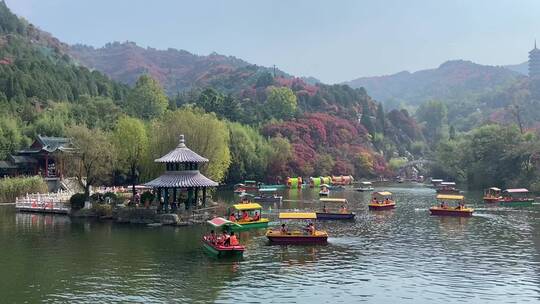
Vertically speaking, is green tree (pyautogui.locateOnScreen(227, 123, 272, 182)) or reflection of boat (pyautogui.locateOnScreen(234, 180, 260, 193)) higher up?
green tree (pyautogui.locateOnScreen(227, 123, 272, 182))

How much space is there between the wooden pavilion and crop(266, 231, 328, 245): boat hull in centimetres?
1492

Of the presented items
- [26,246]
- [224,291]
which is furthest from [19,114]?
[224,291]

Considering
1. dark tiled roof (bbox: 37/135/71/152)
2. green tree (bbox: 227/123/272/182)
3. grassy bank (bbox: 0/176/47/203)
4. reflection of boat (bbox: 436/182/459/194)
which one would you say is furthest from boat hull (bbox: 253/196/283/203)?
reflection of boat (bbox: 436/182/459/194)

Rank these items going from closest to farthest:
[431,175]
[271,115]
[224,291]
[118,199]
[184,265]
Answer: [224,291]
[184,265]
[118,199]
[431,175]
[271,115]

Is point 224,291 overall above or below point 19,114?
below

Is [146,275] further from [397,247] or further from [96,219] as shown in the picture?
[96,219]

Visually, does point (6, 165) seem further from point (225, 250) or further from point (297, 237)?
point (225, 250)

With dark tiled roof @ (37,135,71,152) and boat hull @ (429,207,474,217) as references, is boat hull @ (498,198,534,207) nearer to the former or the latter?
boat hull @ (429,207,474,217)

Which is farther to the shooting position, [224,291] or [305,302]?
[224,291]

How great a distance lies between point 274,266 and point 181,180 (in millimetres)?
23831

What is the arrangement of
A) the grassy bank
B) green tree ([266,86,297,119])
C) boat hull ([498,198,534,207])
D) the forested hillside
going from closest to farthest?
the forested hillside
the grassy bank
boat hull ([498,198,534,207])
green tree ([266,86,297,119])

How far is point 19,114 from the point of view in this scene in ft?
390

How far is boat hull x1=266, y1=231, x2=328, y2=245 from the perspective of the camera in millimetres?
49781

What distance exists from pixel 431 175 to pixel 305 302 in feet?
456
